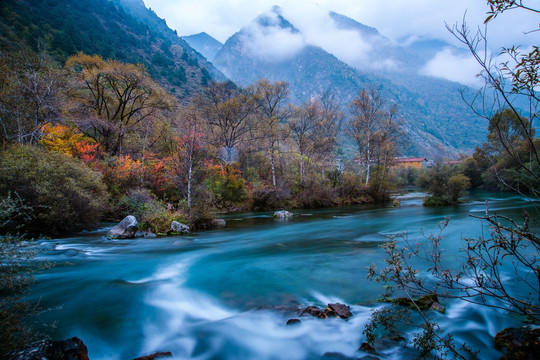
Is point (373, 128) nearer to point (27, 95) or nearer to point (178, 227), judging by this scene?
Result: point (178, 227)

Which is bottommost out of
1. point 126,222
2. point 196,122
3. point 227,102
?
point 126,222

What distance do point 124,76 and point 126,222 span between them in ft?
51.5

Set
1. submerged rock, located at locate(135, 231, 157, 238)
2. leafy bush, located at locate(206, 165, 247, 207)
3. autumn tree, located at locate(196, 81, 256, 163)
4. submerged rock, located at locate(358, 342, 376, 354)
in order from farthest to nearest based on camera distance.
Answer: autumn tree, located at locate(196, 81, 256, 163), leafy bush, located at locate(206, 165, 247, 207), submerged rock, located at locate(135, 231, 157, 238), submerged rock, located at locate(358, 342, 376, 354)

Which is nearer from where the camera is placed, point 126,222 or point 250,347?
point 250,347

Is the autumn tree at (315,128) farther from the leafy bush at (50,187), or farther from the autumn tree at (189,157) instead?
the leafy bush at (50,187)

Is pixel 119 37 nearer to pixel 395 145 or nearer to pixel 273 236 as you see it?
pixel 395 145

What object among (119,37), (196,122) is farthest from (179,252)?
(119,37)

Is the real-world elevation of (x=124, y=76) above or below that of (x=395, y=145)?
above

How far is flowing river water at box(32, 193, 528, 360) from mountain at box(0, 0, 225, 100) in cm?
4942

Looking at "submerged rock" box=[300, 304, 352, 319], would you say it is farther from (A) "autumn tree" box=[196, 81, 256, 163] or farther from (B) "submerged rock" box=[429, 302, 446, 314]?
(A) "autumn tree" box=[196, 81, 256, 163]

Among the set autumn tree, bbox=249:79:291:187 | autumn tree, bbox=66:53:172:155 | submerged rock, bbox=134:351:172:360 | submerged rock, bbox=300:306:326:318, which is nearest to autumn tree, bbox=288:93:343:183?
autumn tree, bbox=249:79:291:187

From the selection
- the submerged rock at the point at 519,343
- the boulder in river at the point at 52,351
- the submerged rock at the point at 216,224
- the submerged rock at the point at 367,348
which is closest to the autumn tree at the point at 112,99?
the submerged rock at the point at 216,224

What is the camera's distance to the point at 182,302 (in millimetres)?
5441

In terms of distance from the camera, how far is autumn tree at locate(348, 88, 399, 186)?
29547 millimetres
